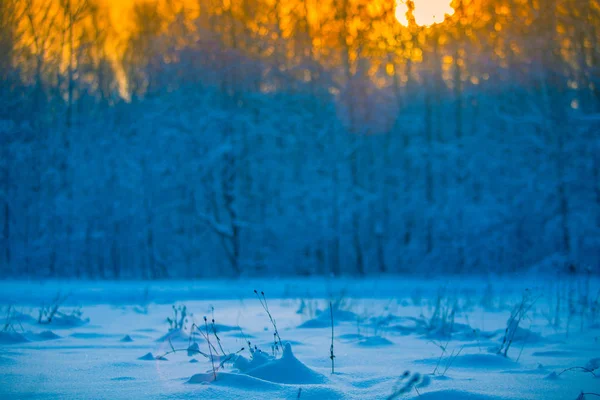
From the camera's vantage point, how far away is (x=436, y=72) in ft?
53.0

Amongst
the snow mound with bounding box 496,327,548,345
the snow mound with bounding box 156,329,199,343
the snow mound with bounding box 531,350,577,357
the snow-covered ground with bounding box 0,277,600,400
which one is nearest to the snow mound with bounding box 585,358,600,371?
the snow-covered ground with bounding box 0,277,600,400

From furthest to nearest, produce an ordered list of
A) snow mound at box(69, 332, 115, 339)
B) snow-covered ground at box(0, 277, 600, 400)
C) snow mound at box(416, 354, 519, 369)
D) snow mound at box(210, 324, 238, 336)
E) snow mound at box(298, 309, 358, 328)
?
snow mound at box(298, 309, 358, 328) < snow mound at box(210, 324, 238, 336) < snow mound at box(69, 332, 115, 339) < snow mound at box(416, 354, 519, 369) < snow-covered ground at box(0, 277, 600, 400)

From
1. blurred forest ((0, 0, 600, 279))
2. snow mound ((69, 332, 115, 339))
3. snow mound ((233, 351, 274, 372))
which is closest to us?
snow mound ((233, 351, 274, 372))

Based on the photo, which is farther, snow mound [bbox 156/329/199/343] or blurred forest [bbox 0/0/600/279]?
blurred forest [bbox 0/0/600/279]

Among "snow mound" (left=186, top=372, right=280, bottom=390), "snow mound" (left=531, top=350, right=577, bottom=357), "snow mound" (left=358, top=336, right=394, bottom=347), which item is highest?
"snow mound" (left=186, top=372, right=280, bottom=390)

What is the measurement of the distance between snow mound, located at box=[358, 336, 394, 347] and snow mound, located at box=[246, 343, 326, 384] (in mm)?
1465

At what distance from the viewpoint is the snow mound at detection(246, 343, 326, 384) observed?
280 cm

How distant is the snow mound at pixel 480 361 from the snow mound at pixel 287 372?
1.00 metres

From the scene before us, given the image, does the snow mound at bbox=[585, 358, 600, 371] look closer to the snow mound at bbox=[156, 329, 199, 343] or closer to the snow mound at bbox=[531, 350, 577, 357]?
the snow mound at bbox=[531, 350, 577, 357]

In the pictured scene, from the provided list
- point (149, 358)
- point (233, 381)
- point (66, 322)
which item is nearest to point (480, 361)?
point (233, 381)

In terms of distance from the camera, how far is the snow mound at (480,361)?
3.37m

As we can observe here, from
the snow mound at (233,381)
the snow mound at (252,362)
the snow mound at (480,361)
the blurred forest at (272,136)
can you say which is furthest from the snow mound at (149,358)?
the blurred forest at (272,136)

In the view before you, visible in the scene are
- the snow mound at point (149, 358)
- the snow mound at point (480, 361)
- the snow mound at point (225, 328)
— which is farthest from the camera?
the snow mound at point (225, 328)

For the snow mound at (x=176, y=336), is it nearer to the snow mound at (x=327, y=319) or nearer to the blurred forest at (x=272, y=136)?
the snow mound at (x=327, y=319)
